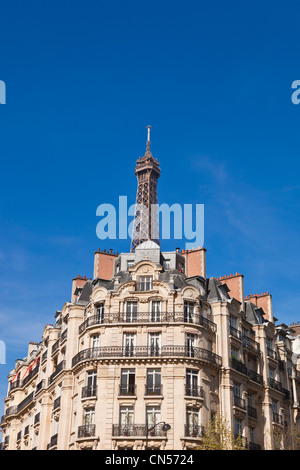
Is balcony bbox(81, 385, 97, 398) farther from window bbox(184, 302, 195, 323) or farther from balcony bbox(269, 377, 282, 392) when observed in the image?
balcony bbox(269, 377, 282, 392)

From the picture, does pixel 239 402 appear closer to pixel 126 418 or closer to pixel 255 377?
pixel 255 377

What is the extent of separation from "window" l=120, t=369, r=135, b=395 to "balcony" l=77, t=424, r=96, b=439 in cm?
250

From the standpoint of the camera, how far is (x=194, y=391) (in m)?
38.7

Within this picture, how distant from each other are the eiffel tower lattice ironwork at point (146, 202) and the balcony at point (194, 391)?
1721 inches

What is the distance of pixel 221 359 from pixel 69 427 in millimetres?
10065

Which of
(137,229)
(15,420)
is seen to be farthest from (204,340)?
(137,229)

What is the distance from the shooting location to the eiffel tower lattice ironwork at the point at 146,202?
84188 millimetres

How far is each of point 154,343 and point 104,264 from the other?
8.89m

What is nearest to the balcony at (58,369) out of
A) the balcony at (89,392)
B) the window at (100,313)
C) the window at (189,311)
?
the balcony at (89,392)

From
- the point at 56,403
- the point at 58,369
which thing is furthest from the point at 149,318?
the point at 56,403

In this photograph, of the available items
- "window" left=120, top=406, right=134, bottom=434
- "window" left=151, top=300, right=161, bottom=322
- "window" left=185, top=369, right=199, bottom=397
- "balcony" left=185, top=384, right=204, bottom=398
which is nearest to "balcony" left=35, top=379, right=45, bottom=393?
"window" left=120, top=406, right=134, bottom=434
